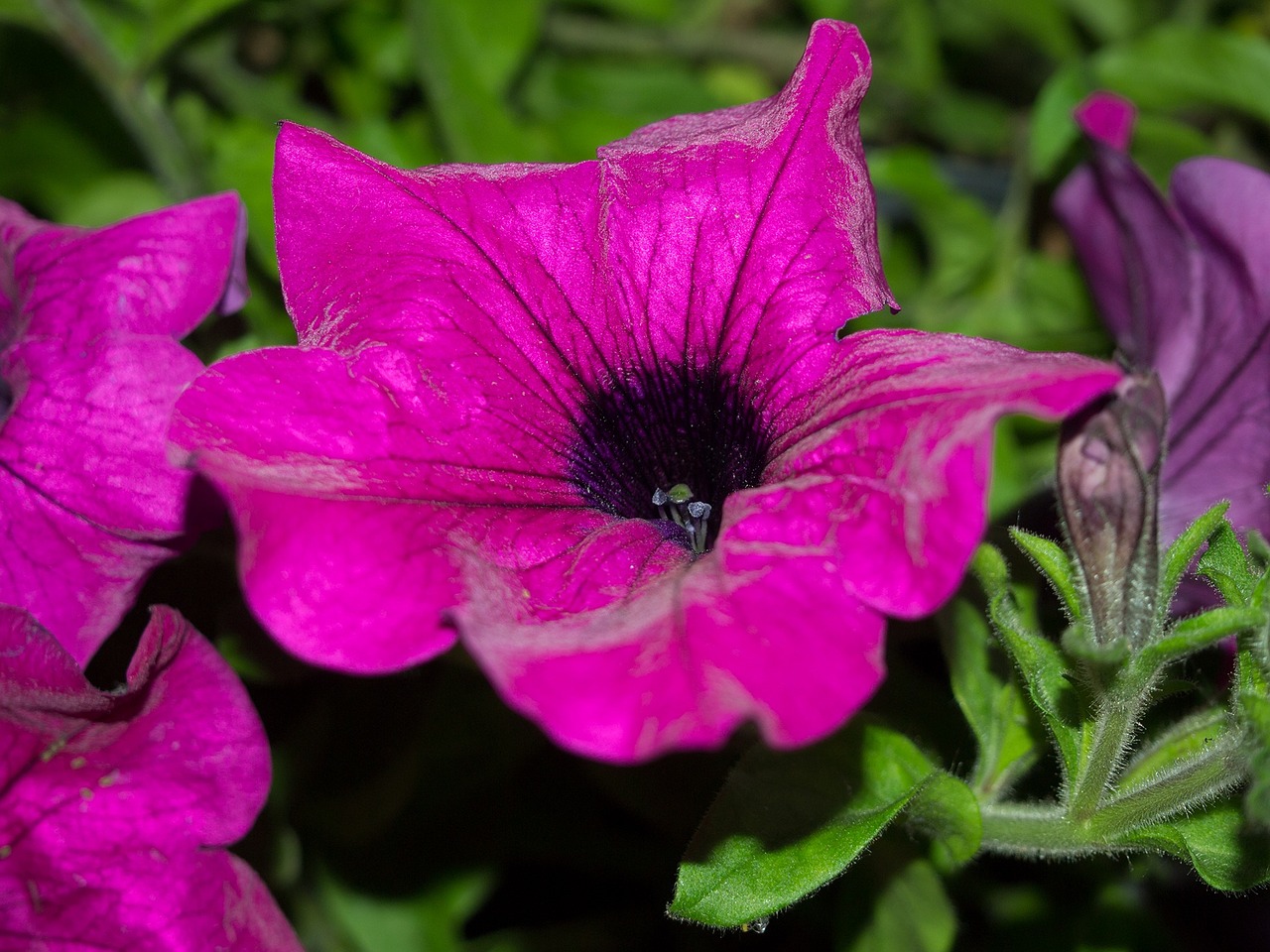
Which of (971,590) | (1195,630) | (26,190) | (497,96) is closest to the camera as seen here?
(1195,630)

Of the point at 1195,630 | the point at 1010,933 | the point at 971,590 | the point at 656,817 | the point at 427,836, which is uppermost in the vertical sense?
the point at 1195,630

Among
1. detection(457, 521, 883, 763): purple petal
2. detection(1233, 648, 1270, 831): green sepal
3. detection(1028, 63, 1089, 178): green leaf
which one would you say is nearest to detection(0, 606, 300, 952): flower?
detection(457, 521, 883, 763): purple petal

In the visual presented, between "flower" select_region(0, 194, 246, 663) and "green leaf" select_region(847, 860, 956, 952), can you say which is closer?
"flower" select_region(0, 194, 246, 663)

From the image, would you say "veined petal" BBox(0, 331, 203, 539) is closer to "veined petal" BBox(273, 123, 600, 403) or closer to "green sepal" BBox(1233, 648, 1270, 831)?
"veined petal" BBox(273, 123, 600, 403)

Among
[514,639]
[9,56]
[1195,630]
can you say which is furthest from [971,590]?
[9,56]

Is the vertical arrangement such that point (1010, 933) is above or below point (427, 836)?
below

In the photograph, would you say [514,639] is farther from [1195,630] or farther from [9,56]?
[9,56]
